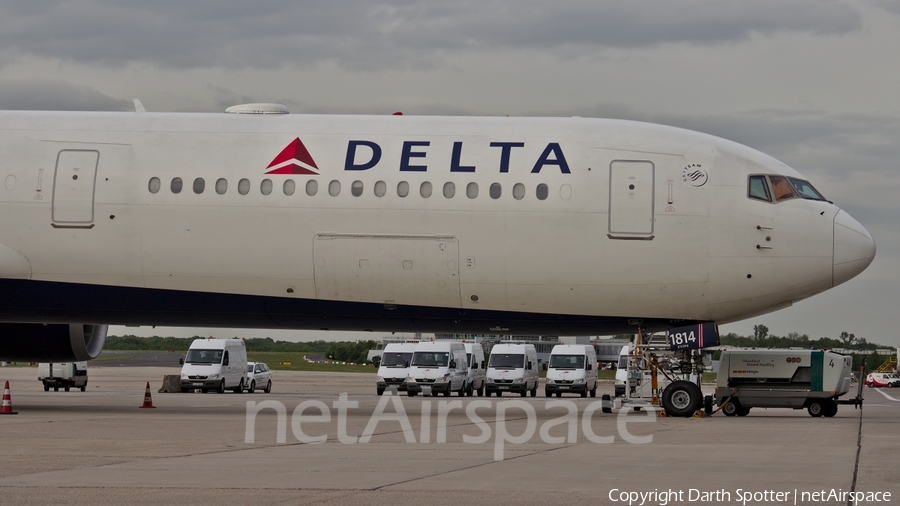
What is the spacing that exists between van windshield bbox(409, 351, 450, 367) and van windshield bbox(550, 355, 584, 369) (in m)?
6.50

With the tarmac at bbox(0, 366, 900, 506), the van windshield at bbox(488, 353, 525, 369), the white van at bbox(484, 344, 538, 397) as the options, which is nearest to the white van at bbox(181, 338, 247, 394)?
the white van at bbox(484, 344, 538, 397)

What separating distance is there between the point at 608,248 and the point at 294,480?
1266 centimetres

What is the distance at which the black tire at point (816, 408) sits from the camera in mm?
29375

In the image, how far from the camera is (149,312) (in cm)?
2498

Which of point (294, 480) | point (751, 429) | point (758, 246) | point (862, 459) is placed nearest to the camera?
point (294, 480)

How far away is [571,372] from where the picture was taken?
51406mm

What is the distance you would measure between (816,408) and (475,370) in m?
25.6

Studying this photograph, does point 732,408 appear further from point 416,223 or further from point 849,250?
point 416,223

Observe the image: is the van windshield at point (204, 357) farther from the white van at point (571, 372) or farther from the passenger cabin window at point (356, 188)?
the passenger cabin window at point (356, 188)

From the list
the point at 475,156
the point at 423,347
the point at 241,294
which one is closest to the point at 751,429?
the point at 475,156

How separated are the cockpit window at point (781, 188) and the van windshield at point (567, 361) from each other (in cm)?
2881

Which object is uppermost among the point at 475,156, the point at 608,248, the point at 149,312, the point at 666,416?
the point at 475,156

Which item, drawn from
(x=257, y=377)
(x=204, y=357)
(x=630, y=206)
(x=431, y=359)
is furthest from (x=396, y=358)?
(x=630, y=206)

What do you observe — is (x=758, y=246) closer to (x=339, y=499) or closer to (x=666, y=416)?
(x=666, y=416)
